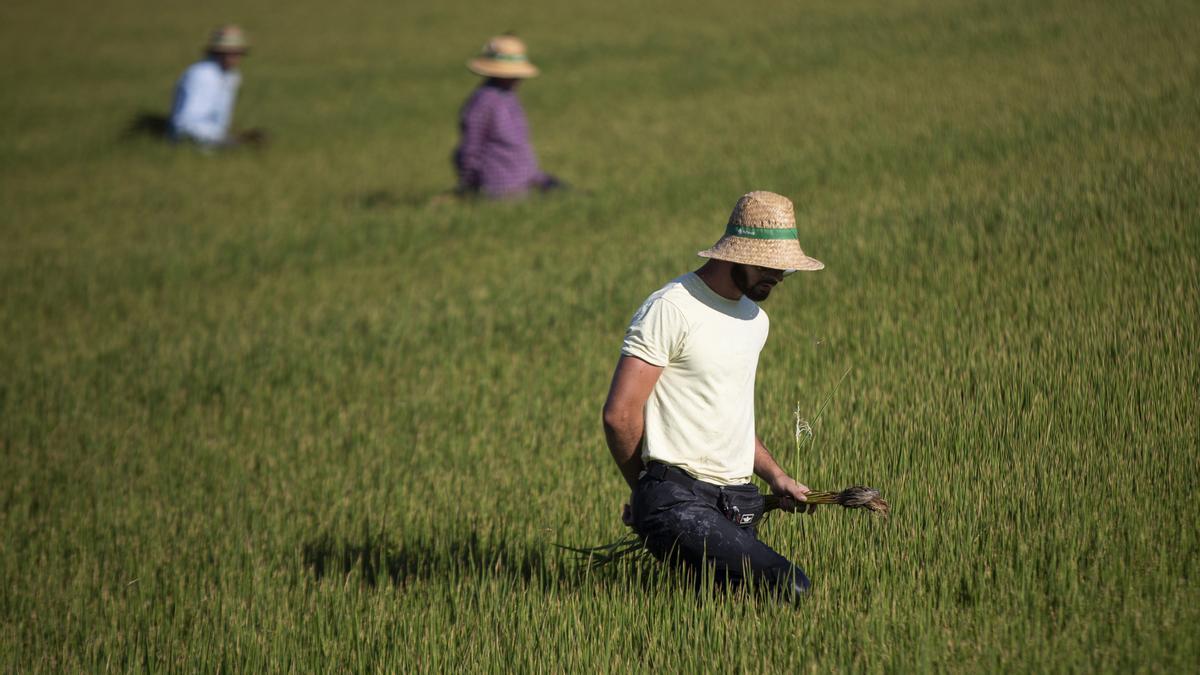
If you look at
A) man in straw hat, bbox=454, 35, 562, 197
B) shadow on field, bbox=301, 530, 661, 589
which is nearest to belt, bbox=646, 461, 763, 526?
shadow on field, bbox=301, 530, 661, 589

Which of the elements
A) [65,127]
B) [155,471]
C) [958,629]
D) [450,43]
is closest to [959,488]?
[958,629]

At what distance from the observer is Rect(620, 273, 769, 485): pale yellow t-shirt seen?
3551 millimetres

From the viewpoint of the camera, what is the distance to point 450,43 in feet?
76.3

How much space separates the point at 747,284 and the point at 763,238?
5.8 inches

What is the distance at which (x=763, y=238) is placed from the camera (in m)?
3.58

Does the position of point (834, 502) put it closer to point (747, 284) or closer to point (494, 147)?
point (747, 284)

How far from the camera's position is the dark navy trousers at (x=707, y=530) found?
358 centimetres

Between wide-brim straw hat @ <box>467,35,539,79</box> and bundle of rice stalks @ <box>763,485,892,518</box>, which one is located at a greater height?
wide-brim straw hat @ <box>467,35,539,79</box>

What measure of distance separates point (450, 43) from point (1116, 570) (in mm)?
21196

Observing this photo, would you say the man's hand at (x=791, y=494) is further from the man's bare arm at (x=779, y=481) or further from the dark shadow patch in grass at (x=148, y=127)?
the dark shadow patch in grass at (x=148, y=127)

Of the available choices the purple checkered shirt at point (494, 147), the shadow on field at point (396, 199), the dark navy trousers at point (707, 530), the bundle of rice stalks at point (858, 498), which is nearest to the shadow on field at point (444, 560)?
the dark navy trousers at point (707, 530)

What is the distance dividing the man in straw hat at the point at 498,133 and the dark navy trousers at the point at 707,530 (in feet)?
24.2

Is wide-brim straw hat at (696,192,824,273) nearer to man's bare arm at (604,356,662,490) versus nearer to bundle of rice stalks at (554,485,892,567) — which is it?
man's bare arm at (604,356,662,490)

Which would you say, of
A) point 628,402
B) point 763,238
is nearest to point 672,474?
point 628,402
